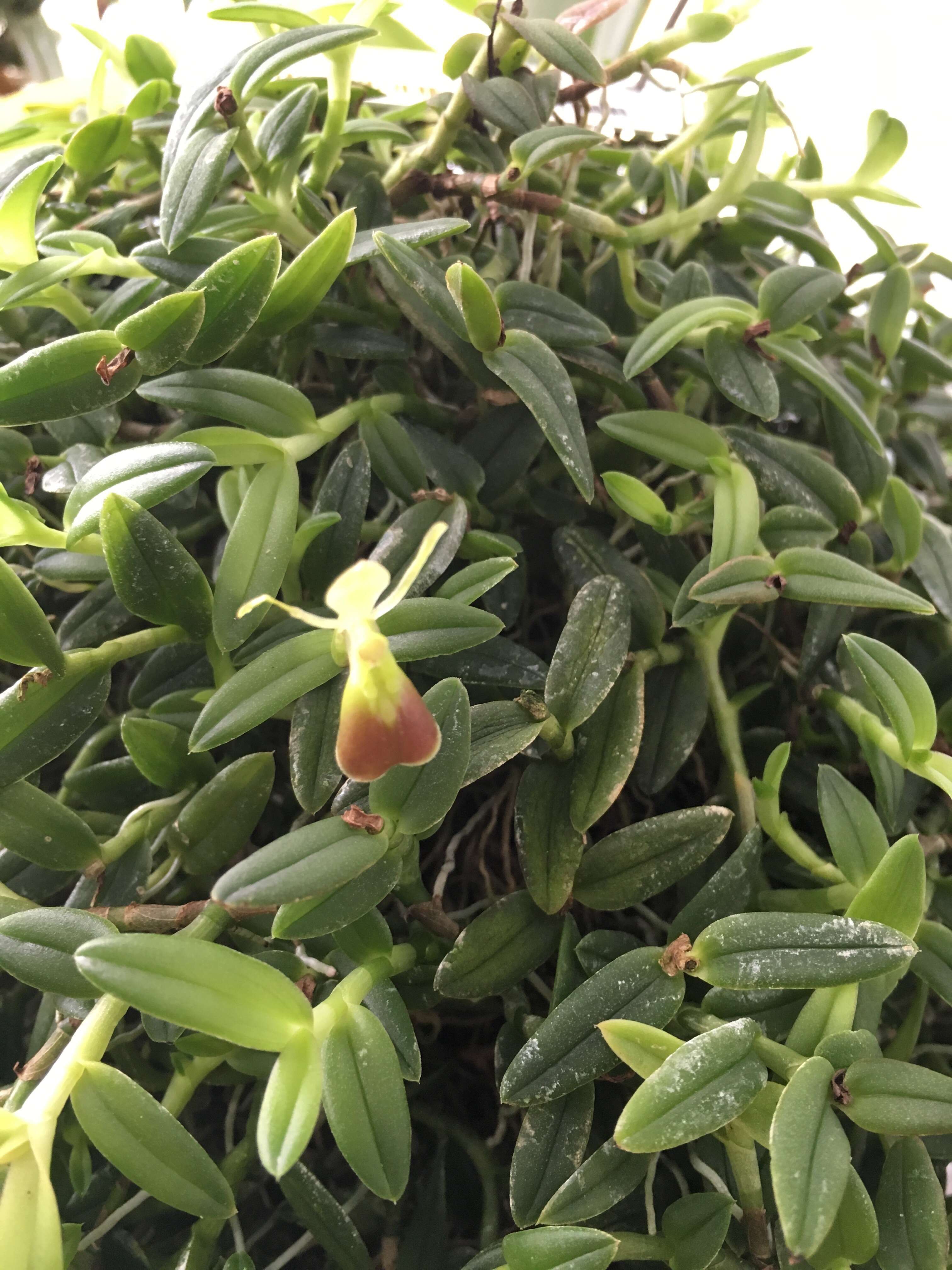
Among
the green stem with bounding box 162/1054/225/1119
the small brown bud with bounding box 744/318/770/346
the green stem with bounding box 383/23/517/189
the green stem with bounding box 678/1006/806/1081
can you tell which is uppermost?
the green stem with bounding box 383/23/517/189

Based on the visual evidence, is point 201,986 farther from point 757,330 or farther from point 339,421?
point 757,330

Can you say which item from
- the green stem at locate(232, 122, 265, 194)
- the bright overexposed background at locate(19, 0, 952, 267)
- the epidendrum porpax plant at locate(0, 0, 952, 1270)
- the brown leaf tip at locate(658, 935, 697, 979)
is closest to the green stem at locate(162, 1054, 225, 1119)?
the epidendrum porpax plant at locate(0, 0, 952, 1270)

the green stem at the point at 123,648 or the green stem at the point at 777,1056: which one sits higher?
the green stem at the point at 123,648

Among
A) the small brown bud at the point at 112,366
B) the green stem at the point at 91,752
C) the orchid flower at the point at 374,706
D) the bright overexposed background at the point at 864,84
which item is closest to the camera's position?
the orchid flower at the point at 374,706

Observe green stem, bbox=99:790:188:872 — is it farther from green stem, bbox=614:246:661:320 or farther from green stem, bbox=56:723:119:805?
green stem, bbox=614:246:661:320

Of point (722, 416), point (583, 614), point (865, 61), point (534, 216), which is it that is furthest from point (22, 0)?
point (865, 61)

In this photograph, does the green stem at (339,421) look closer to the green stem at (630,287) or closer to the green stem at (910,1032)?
the green stem at (630,287)

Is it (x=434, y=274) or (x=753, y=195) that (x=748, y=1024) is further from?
(x=753, y=195)

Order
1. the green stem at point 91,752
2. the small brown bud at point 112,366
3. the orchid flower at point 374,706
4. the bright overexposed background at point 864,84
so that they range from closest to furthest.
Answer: the orchid flower at point 374,706, the small brown bud at point 112,366, the green stem at point 91,752, the bright overexposed background at point 864,84

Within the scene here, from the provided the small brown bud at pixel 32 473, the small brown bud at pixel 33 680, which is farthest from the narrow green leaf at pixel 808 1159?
the small brown bud at pixel 32 473
